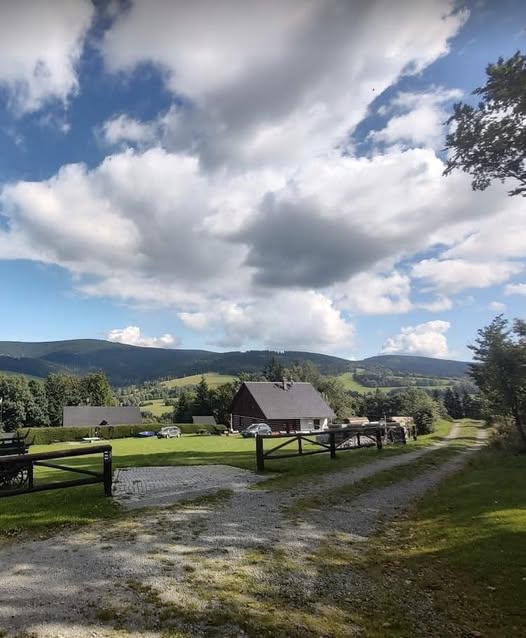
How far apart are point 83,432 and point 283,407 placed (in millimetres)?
30512

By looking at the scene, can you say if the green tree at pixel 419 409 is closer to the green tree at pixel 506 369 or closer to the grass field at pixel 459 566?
the green tree at pixel 506 369

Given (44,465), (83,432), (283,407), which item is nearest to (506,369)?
(44,465)

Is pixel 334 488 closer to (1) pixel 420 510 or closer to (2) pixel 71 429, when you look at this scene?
(1) pixel 420 510

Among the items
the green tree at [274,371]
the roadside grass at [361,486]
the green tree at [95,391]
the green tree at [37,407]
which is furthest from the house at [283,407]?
the green tree at [95,391]

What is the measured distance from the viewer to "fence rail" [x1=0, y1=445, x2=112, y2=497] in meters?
10.2

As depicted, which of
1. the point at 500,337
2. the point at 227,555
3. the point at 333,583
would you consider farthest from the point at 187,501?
the point at 500,337

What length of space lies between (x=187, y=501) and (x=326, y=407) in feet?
196

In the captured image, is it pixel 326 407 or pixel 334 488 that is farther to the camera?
pixel 326 407

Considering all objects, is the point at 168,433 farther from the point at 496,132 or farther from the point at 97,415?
the point at 496,132

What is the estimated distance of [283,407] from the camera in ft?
213

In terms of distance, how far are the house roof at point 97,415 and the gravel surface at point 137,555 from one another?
261ft

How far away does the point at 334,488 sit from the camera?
12.9 meters

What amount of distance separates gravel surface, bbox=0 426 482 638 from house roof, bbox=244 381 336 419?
2073 inches

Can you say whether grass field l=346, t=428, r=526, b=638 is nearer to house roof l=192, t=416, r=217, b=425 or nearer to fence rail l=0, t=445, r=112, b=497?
fence rail l=0, t=445, r=112, b=497
